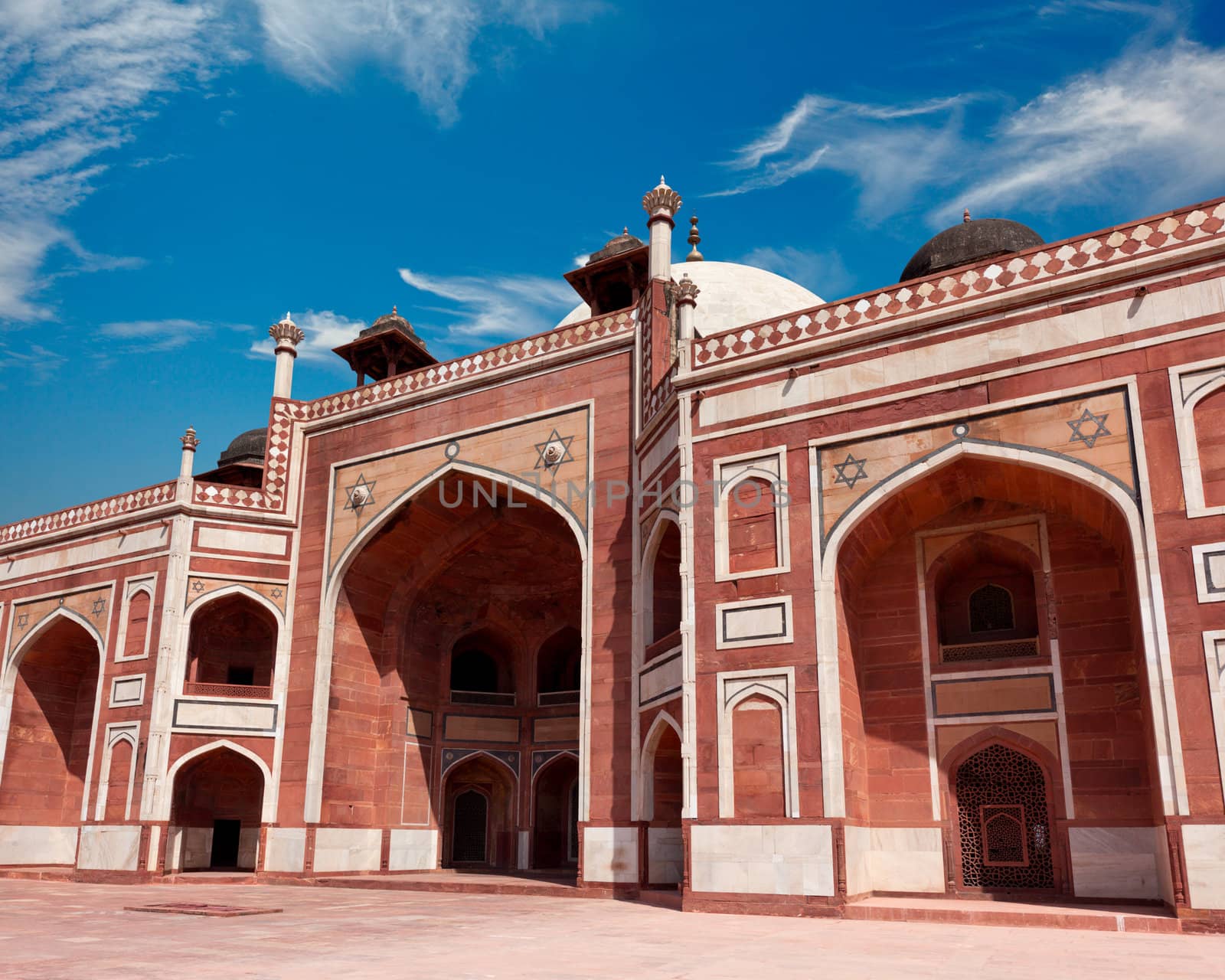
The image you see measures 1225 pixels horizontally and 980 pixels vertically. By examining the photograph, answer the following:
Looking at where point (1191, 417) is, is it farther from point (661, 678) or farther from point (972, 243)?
point (972, 243)

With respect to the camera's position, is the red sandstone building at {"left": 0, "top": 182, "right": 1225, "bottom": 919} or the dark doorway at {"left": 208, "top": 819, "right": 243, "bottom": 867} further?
the dark doorway at {"left": 208, "top": 819, "right": 243, "bottom": 867}

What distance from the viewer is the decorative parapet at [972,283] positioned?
9922 mm

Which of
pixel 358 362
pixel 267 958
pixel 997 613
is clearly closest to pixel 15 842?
pixel 358 362

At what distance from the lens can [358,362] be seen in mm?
20188

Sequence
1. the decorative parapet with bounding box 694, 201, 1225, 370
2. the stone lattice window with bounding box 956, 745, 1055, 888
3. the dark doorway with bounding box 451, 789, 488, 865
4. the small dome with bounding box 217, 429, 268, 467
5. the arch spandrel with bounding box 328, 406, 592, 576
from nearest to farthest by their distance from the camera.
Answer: the decorative parapet with bounding box 694, 201, 1225, 370, the stone lattice window with bounding box 956, 745, 1055, 888, the arch spandrel with bounding box 328, 406, 592, 576, the dark doorway with bounding box 451, 789, 488, 865, the small dome with bounding box 217, 429, 268, 467

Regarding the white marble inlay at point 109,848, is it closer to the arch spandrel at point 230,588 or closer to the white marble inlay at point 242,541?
the arch spandrel at point 230,588

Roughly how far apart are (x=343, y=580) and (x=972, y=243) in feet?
36.0

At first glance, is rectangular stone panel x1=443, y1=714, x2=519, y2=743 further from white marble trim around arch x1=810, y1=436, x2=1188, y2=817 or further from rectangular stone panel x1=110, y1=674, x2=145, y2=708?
white marble trim around arch x1=810, y1=436, x2=1188, y2=817

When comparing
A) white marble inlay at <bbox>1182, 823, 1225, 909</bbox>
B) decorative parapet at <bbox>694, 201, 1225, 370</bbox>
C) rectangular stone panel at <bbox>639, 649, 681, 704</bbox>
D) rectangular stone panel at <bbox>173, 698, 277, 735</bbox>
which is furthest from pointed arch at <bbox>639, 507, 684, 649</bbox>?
rectangular stone panel at <bbox>173, 698, 277, 735</bbox>

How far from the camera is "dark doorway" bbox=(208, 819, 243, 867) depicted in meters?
18.0

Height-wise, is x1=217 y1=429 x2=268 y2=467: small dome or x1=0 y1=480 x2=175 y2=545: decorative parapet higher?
x1=217 y1=429 x2=268 y2=467: small dome

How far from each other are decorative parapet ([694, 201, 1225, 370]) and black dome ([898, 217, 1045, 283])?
5498 mm

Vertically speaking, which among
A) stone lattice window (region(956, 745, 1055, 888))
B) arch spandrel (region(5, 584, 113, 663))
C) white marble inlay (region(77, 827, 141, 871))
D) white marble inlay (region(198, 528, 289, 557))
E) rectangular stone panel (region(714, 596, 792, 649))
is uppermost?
white marble inlay (region(198, 528, 289, 557))

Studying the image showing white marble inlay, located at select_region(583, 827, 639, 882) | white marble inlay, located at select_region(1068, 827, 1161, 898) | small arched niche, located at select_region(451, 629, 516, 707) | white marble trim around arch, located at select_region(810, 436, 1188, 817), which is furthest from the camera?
small arched niche, located at select_region(451, 629, 516, 707)
